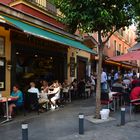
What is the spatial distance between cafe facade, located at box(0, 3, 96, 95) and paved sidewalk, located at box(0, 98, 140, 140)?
8.79ft

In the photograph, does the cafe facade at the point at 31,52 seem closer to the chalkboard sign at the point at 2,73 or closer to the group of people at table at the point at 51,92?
the chalkboard sign at the point at 2,73

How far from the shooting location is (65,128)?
36.0 feet

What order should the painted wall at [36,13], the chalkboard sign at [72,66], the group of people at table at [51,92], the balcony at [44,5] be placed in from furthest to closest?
the chalkboard sign at [72,66] < the balcony at [44,5] < the painted wall at [36,13] < the group of people at table at [51,92]

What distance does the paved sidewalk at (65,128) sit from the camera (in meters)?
9.71

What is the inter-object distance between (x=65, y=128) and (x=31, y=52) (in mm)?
6843

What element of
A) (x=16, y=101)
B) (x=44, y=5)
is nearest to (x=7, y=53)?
(x=16, y=101)

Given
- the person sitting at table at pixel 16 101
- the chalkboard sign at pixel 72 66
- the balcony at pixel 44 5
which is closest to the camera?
the person sitting at table at pixel 16 101

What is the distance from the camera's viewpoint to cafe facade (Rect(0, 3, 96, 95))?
1435 cm

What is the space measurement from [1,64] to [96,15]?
4693mm

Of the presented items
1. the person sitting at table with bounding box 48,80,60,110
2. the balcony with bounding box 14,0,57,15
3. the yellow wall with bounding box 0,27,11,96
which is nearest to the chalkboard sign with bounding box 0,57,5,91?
the yellow wall with bounding box 0,27,11,96

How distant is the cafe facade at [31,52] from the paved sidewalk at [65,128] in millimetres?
2679

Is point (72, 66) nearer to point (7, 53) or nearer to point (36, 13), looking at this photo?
point (36, 13)

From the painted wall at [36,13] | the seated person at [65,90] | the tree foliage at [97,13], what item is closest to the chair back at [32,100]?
the tree foliage at [97,13]

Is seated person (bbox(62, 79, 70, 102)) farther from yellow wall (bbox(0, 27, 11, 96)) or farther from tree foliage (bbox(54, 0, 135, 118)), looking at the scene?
tree foliage (bbox(54, 0, 135, 118))
